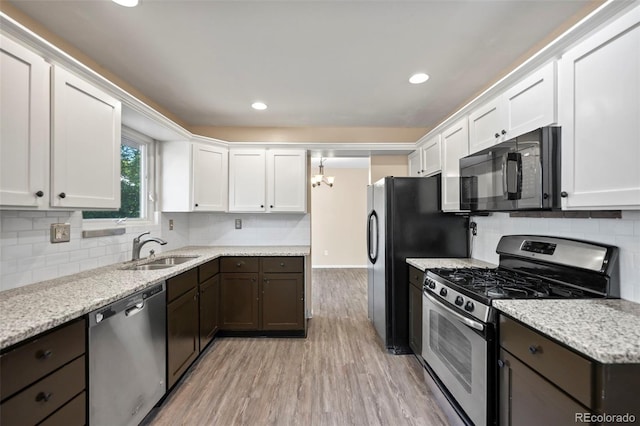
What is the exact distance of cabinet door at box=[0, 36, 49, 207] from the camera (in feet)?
3.92

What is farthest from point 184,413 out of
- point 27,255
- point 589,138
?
point 589,138

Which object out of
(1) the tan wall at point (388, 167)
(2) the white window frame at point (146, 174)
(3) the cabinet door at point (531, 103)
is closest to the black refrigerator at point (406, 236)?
(3) the cabinet door at point (531, 103)

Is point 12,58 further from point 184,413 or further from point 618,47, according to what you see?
point 618,47

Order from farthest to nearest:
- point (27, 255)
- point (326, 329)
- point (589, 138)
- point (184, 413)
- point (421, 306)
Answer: point (326, 329) → point (421, 306) → point (184, 413) → point (27, 255) → point (589, 138)

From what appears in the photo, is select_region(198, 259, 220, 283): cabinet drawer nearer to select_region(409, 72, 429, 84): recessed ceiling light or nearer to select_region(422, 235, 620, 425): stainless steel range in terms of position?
select_region(422, 235, 620, 425): stainless steel range

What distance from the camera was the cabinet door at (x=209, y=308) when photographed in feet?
8.30

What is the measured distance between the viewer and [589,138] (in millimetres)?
1246

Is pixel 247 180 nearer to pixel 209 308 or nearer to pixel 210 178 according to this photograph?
pixel 210 178

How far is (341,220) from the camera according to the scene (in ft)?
22.1

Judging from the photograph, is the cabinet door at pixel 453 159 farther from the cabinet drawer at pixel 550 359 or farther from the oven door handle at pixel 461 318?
→ the cabinet drawer at pixel 550 359

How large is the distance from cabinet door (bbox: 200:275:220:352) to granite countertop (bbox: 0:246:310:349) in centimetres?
50

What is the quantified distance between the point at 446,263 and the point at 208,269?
2.23 metres

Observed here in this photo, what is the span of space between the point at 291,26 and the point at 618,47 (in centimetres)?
158

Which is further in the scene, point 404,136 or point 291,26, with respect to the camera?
point 404,136
